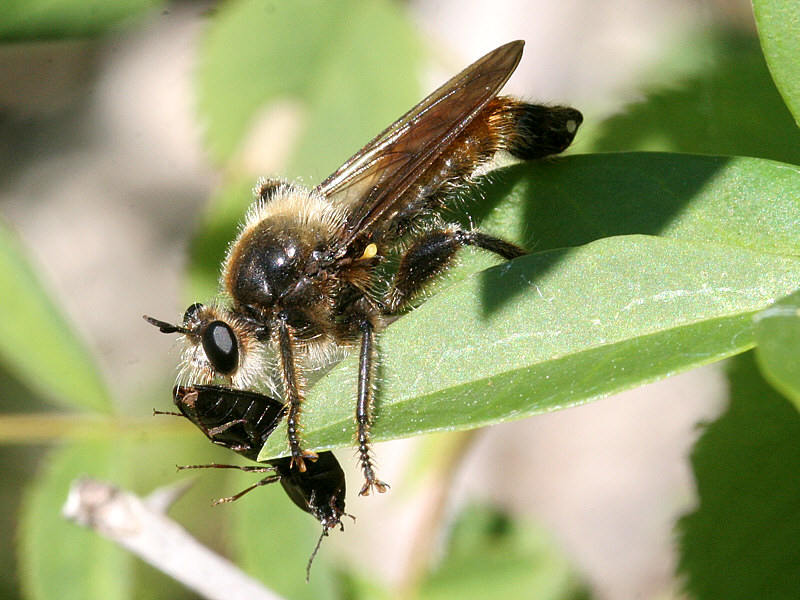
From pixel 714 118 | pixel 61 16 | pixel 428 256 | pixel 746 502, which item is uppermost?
pixel 61 16

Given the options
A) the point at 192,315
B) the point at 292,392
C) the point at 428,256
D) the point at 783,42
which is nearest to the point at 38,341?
the point at 192,315

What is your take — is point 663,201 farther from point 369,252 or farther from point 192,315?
point 192,315

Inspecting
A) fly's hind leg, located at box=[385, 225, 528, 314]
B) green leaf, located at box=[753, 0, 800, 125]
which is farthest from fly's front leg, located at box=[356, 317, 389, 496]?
green leaf, located at box=[753, 0, 800, 125]

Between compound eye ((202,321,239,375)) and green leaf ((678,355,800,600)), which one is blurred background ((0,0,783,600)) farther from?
compound eye ((202,321,239,375))

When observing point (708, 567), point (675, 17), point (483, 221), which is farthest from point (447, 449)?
point (675, 17)

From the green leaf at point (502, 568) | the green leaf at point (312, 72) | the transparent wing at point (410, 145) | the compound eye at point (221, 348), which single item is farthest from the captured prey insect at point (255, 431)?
the green leaf at point (312, 72)

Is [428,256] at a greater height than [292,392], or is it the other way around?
[428,256]

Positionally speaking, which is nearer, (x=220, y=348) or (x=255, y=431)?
(x=255, y=431)

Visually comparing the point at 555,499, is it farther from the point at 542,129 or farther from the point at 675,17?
the point at 542,129
